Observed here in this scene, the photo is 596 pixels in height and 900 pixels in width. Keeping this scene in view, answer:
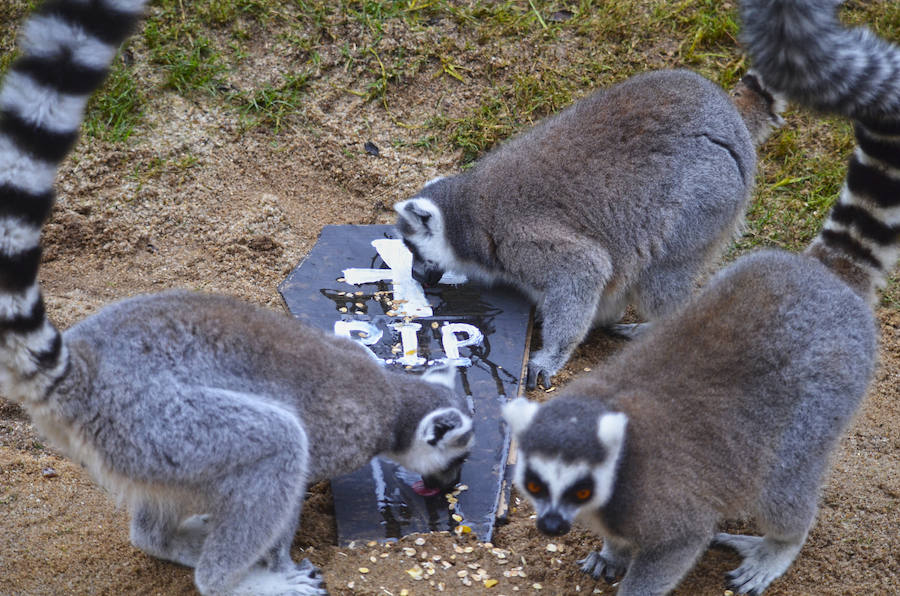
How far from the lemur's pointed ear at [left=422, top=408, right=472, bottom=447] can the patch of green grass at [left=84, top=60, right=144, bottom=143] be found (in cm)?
494

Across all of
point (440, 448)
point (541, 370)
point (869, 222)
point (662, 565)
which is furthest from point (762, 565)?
point (541, 370)

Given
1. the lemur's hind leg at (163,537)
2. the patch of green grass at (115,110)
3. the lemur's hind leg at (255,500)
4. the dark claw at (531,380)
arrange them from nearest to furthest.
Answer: the lemur's hind leg at (255,500) → the lemur's hind leg at (163,537) → the dark claw at (531,380) → the patch of green grass at (115,110)

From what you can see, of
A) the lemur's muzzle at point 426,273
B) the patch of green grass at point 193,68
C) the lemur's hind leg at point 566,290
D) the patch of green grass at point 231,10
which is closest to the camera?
the lemur's hind leg at point 566,290

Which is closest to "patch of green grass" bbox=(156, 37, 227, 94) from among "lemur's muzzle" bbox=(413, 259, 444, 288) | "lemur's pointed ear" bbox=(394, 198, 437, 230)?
"lemur's pointed ear" bbox=(394, 198, 437, 230)

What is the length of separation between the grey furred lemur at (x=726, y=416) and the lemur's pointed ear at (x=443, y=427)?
0.55 meters

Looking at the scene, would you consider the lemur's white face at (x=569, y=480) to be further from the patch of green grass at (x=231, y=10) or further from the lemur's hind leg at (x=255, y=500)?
the patch of green grass at (x=231, y=10)

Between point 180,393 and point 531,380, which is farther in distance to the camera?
point 531,380

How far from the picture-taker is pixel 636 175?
620cm

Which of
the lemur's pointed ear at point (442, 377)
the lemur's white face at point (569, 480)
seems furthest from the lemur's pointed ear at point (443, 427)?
the lemur's white face at point (569, 480)

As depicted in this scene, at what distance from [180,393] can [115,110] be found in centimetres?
515

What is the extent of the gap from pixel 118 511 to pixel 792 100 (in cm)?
394

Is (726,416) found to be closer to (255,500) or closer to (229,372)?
(255,500)

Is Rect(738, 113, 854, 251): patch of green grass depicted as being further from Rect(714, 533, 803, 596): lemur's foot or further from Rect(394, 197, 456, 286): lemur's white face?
Rect(714, 533, 803, 596): lemur's foot

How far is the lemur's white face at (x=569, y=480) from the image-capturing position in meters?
3.68
